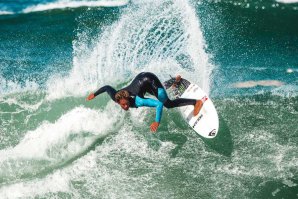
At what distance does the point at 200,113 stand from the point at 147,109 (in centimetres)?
161

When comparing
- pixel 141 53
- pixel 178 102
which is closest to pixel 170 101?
pixel 178 102

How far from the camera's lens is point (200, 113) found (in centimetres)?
967

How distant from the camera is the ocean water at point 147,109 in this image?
854 cm

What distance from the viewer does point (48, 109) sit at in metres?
11.0

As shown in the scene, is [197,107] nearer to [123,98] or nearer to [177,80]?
[177,80]

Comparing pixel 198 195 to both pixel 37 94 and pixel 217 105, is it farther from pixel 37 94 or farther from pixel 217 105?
pixel 37 94

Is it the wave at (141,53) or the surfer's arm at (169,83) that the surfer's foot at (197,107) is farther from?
the wave at (141,53)

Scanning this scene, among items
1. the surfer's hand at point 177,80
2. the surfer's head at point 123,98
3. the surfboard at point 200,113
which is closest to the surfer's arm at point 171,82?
the surfer's hand at point 177,80

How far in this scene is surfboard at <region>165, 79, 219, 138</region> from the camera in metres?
9.28

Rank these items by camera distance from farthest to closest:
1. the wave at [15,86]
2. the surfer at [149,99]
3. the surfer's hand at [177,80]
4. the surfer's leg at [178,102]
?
the wave at [15,86] → the surfer's hand at [177,80] → the surfer's leg at [178,102] → the surfer at [149,99]

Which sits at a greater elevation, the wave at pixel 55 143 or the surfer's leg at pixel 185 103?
the surfer's leg at pixel 185 103

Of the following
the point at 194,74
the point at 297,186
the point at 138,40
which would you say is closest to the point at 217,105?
the point at 194,74

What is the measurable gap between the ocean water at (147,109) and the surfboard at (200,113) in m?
0.26

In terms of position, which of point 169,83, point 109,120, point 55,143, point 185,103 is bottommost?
point 55,143
